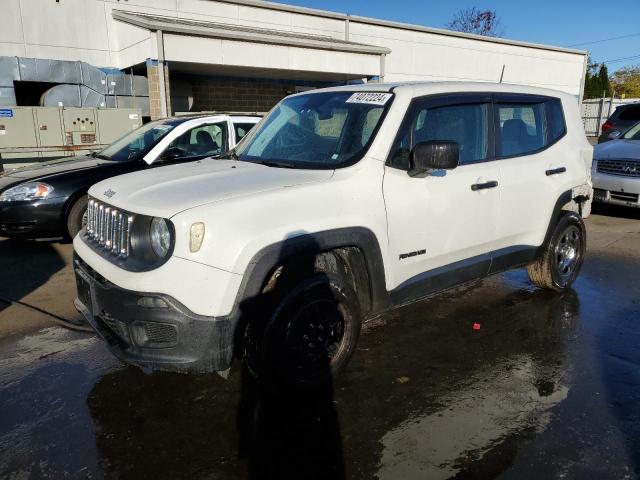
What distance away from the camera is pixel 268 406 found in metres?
3.14

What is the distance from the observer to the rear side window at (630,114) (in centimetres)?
1255

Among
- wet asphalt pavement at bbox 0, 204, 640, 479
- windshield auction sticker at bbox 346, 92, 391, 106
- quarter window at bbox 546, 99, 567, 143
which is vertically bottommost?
wet asphalt pavement at bbox 0, 204, 640, 479

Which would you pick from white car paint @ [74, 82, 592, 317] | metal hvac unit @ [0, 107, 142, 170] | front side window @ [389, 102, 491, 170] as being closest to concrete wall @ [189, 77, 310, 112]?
metal hvac unit @ [0, 107, 142, 170]

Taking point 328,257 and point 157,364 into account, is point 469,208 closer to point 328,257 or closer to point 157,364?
point 328,257

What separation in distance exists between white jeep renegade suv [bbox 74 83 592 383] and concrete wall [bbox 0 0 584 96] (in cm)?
1200

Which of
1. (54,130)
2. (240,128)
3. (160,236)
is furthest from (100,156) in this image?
(54,130)

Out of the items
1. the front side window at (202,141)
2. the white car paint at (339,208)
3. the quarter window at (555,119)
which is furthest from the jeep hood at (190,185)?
the front side window at (202,141)

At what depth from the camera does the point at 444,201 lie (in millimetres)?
3633

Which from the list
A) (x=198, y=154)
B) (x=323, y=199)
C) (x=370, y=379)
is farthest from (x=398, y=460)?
(x=198, y=154)

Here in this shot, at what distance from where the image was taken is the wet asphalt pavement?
8.59 feet

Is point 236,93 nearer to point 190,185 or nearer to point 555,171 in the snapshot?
point 555,171

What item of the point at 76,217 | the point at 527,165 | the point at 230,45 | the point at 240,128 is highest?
the point at 230,45

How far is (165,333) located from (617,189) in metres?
8.10

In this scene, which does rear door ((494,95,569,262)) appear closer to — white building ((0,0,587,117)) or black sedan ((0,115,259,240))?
black sedan ((0,115,259,240))
